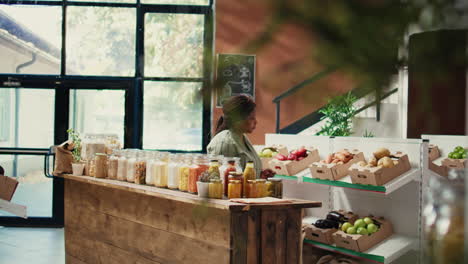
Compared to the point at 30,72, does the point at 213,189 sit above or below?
below

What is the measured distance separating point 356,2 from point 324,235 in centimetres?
408

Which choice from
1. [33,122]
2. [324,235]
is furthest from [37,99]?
[324,235]

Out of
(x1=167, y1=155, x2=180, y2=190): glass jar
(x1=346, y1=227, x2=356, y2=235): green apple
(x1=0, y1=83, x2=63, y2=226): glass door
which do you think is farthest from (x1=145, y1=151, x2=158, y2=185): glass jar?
(x1=0, y1=83, x2=63, y2=226): glass door

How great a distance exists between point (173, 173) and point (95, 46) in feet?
15.6

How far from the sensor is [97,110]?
7973 millimetres

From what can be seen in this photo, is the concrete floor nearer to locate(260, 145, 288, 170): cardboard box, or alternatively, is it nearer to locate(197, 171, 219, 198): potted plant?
locate(260, 145, 288, 170): cardboard box

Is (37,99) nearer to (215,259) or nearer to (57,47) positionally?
(57,47)

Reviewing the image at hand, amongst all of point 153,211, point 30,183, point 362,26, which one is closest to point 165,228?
point 153,211

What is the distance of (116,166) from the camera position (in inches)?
171

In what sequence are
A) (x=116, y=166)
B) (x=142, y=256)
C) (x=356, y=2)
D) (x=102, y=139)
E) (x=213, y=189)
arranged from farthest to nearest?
(x=102, y=139)
(x=116, y=166)
(x=142, y=256)
(x=213, y=189)
(x=356, y=2)

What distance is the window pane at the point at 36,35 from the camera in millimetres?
7918

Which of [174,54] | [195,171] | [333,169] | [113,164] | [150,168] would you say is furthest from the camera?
[113,164]

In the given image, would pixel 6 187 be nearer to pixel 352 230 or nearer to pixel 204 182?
pixel 204 182

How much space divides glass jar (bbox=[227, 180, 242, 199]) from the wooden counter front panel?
0.14 m
